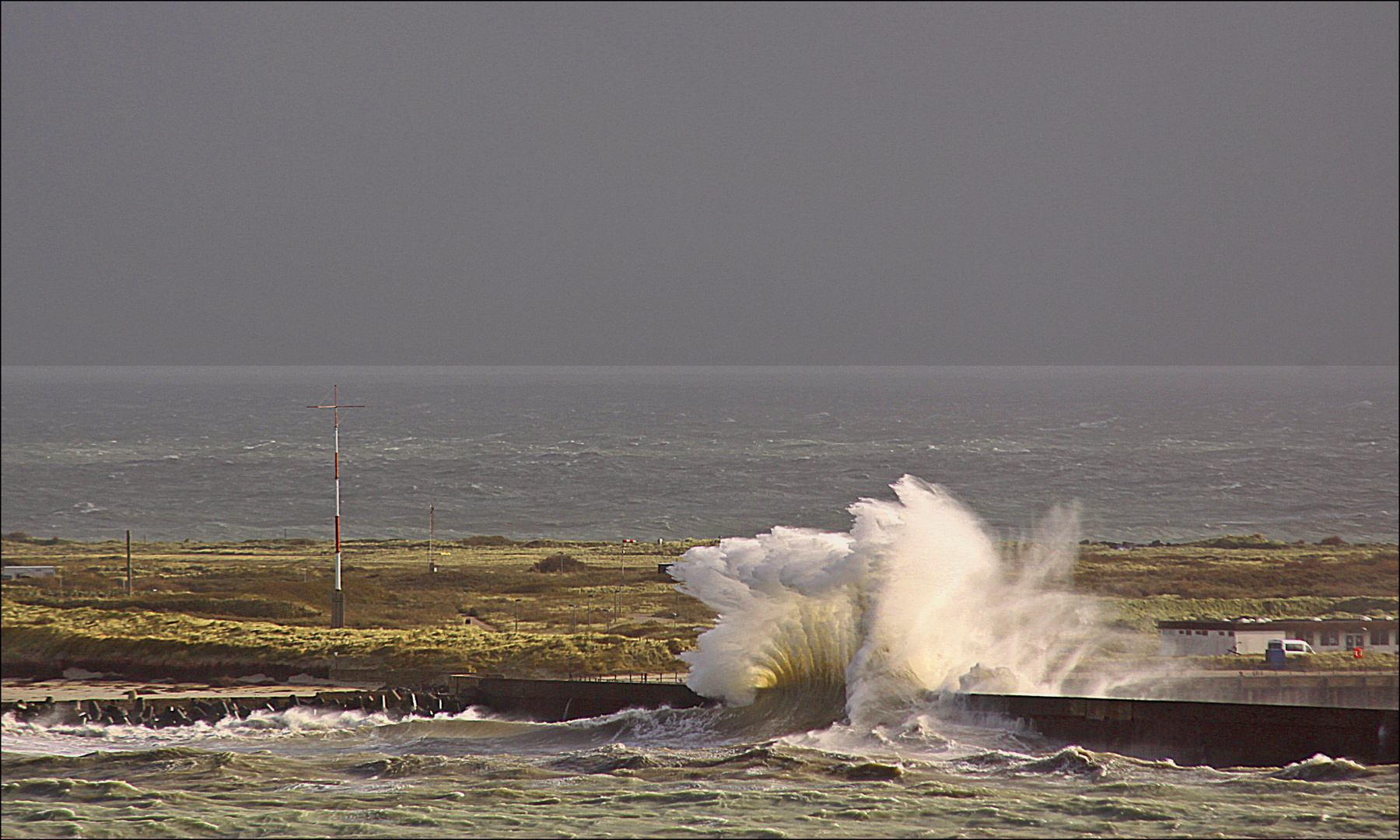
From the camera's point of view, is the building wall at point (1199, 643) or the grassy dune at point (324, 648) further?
the grassy dune at point (324, 648)

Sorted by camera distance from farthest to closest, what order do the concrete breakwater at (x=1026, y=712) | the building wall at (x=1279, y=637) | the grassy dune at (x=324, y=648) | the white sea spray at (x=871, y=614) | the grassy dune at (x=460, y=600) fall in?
the grassy dune at (x=460, y=600), the grassy dune at (x=324, y=648), the building wall at (x=1279, y=637), the white sea spray at (x=871, y=614), the concrete breakwater at (x=1026, y=712)

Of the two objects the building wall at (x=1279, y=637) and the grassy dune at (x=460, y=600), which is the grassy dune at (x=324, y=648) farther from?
the building wall at (x=1279, y=637)

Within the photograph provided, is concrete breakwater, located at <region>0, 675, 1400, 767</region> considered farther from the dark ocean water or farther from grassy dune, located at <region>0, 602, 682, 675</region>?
the dark ocean water

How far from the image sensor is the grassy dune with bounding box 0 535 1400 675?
1502 inches

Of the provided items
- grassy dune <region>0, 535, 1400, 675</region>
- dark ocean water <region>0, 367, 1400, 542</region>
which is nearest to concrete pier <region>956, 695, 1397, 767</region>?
grassy dune <region>0, 535, 1400, 675</region>

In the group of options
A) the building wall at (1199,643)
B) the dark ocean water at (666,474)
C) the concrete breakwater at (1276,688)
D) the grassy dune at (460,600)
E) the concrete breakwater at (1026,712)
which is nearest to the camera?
the concrete breakwater at (1026,712)

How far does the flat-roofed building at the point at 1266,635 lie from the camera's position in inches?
1420

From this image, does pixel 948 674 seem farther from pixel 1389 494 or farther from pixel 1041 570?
pixel 1389 494

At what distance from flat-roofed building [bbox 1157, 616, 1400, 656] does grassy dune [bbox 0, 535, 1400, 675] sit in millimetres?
1175

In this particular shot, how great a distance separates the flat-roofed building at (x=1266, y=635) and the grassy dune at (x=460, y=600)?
1175mm

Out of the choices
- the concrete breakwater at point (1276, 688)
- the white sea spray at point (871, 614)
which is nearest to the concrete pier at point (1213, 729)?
the white sea spray at point (871, 614)

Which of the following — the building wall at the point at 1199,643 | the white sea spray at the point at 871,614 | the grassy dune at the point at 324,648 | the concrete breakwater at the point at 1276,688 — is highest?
the white sea spray at the point at 871,614

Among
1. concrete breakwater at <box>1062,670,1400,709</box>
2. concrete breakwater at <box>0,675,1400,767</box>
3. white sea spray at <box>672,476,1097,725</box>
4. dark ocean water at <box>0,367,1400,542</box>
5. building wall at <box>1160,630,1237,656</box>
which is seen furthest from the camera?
dark ocean water at <box>0,367,1400,542</box>

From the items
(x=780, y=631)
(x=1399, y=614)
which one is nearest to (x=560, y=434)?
(x=1399, y=614)
